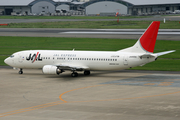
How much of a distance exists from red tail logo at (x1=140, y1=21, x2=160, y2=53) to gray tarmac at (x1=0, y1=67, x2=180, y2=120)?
4939 mm

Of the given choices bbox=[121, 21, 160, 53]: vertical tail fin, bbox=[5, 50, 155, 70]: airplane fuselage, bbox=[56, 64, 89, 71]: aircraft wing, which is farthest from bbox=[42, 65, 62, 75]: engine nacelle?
bbox=[121, 21, 160, 53]: vertical tail fin

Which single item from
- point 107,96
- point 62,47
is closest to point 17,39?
point 62,47

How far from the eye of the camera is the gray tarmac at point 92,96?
2955 centimetres

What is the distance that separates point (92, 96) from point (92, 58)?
12984 millimetres

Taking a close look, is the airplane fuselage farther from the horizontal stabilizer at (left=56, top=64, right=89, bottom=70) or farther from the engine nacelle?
the engine nacelle

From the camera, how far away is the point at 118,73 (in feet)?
173

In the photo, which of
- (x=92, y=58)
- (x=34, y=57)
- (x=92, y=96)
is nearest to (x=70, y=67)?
(x=92, y=58)

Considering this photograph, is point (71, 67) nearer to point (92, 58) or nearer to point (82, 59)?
point (82, 59)

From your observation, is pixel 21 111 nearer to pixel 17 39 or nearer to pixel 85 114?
pixel 85 114

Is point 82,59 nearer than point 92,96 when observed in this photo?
No

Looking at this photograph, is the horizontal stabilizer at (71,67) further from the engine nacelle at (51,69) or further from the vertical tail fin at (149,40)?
the vertical tail fin at (149,40)

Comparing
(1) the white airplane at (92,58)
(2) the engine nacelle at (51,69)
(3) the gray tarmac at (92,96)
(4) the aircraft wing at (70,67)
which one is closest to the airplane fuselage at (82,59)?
(1) the white airplane at (92,58)

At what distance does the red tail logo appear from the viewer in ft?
153

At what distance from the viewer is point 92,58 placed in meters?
49.2
